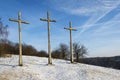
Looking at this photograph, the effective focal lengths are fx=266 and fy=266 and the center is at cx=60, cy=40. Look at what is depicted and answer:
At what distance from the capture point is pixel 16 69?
22062 millimetres

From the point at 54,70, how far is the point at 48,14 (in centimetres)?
589

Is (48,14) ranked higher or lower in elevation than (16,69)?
higher

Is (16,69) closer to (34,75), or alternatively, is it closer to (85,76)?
(34,75)

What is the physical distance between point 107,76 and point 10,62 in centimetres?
918

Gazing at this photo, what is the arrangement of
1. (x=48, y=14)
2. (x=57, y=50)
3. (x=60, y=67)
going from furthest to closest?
(x=57, y=50) < (x=48, y=14) < (x=60, y=67)

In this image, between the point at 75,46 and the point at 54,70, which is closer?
the point at 54,70

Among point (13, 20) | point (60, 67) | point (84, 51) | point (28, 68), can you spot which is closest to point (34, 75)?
point (28, 68)

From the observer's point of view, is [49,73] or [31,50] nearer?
[49,73]

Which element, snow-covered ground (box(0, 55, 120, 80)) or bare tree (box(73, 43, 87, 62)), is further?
bare tree (box(73, 43, 87, 62))

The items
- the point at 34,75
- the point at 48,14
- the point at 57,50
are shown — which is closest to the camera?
the point at 34,75

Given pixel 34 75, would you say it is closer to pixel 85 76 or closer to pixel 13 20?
pixel 85 76

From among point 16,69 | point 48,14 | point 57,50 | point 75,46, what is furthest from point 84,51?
point 16,69

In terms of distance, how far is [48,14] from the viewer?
25.9m

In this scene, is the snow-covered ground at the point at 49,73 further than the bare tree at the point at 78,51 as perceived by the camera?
No
